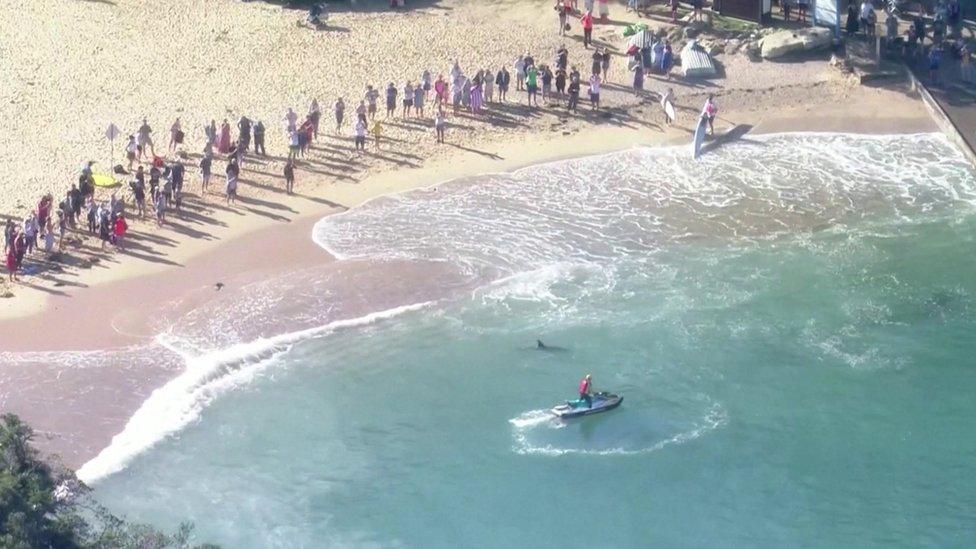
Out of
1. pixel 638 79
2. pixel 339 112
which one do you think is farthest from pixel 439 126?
pixel 638 79

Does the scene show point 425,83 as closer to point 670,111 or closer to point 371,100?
point 371,100

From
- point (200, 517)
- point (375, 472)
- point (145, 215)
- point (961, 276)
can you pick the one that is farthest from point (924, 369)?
point (145, 215)

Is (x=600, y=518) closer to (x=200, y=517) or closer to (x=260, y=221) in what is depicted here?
(x=200, y=517)

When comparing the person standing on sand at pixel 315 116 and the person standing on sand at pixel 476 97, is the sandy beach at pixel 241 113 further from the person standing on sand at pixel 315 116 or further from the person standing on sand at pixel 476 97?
the person standing on sand at pixel 476 97

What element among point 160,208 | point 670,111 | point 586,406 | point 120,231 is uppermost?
point 670,111

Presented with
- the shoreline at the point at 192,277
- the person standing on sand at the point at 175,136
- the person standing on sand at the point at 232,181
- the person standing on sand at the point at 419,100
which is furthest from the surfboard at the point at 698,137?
the person standing on sand at the point at 175,136

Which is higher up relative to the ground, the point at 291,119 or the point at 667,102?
the point at 667,102
